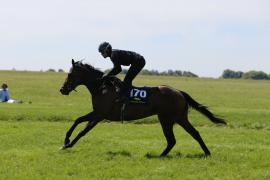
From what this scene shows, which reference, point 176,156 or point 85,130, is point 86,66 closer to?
Answer: point 85,130

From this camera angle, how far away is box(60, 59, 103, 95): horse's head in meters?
12.8


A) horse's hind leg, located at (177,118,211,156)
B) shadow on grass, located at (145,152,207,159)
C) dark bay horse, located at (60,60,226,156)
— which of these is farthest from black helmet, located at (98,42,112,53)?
shadow on grass, located at (145,152,207,159)

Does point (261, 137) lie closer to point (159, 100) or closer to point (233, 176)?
point (159, 100)

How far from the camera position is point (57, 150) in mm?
12391

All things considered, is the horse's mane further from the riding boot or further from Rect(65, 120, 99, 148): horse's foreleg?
Rect(65, 120, 99, 148): horse's foreleg

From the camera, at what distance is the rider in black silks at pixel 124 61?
12.1 meters

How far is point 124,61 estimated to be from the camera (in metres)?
12.2

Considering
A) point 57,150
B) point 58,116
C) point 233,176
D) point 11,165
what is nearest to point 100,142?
point 57,150

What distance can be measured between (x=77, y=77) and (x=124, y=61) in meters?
1.53

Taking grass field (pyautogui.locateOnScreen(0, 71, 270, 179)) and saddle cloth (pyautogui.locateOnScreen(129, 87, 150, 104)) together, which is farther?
saddle cloth (pyautogui.locateOnScreen(129, 87, 150, 104))

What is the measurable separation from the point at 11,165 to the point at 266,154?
6.60 m

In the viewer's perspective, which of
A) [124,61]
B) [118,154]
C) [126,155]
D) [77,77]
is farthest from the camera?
[77,77]

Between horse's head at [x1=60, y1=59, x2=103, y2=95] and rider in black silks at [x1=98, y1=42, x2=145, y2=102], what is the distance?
0.55 m

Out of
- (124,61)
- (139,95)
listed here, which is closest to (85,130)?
(139,95)
